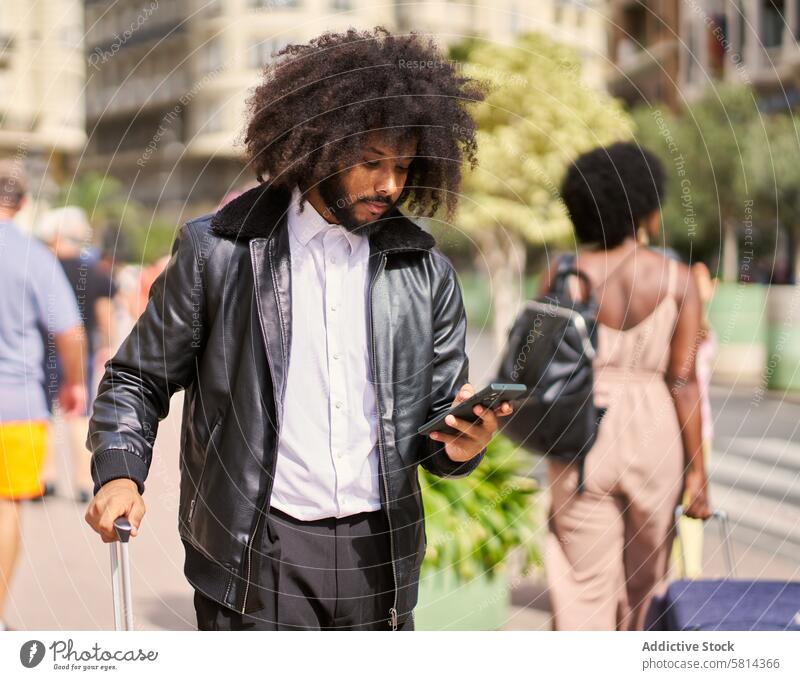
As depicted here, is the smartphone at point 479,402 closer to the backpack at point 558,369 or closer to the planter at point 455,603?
the backpack at point 558,369

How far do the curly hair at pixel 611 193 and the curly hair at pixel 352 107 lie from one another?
1.55 m

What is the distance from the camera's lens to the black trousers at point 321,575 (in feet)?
7.90

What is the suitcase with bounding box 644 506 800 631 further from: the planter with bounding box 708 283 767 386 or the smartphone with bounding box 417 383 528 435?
the planter with bounding box 708 283 767 386

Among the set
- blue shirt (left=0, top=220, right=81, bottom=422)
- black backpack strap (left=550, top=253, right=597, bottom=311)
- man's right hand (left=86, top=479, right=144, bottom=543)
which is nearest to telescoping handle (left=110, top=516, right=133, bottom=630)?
man's right hand (left=86, top=479, right=144, bottom=543)

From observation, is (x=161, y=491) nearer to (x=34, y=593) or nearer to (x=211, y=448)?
(x=34, y=593)

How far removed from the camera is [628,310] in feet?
12.5

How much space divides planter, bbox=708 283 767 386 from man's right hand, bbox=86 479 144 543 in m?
9.90

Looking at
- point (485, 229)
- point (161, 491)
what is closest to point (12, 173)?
point (161, 491)

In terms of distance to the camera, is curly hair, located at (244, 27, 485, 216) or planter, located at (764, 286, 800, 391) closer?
curly hair, located at (244, 27, 485, 216)

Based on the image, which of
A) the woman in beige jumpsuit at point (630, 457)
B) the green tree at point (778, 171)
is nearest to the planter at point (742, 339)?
the green tree at point (778, 171)

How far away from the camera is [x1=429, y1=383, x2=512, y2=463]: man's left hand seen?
239 cm

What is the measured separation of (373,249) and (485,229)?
7.03m

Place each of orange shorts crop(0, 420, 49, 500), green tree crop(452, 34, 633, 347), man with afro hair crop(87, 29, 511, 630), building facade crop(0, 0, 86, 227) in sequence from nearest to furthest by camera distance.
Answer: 1. man with afro hair crop(87, 29, 511, 630)
2. building facade crop(0, 0, 86, 227)
3. orange shorts crop(0, 420, 49, 500)
4. green tree crop(452, 34, 633, 347)

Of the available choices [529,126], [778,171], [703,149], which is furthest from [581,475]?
[703,149]
